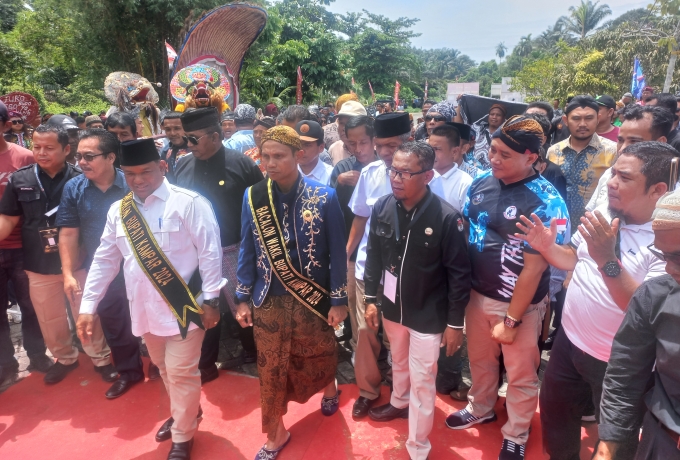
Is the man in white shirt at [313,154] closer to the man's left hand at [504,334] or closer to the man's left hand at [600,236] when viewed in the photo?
the man's left hand at [504,334]

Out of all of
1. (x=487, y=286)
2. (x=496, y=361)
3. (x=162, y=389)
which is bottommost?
(x=162, y=389)

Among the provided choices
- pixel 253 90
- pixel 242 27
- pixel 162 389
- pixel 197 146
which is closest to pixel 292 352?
pixel 162 389

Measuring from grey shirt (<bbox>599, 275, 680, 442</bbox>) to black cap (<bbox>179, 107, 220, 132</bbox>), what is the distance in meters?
3.09

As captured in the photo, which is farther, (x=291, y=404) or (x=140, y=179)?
(x=291, y=404)

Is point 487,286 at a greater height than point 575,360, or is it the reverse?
point 487,286

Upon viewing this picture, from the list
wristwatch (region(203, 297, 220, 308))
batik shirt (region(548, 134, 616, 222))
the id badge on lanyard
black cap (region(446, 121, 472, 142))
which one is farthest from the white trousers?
the id badge on lanyard

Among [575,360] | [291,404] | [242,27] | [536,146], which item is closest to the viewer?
[575,360]

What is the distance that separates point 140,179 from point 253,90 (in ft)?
61.3

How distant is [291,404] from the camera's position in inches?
134

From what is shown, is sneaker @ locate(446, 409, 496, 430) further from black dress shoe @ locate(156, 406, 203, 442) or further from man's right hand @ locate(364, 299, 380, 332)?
black dress shoe @ locate(156, 406, 203, 442)

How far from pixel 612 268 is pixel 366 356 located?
182 cm

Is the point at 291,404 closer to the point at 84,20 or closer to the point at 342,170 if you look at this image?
the point at 342,170

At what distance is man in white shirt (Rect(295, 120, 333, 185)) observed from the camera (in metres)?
3.89

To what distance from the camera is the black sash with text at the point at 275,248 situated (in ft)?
8.81
